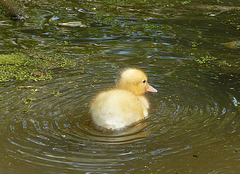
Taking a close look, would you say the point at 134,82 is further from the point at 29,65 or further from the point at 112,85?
the point at 29,65

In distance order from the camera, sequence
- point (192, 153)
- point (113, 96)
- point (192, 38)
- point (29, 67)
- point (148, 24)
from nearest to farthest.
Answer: point (192, 153) < point (113, 96) < point (29, 67) < point (192, 38) < point (148, 24)

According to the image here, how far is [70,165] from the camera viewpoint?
332cm

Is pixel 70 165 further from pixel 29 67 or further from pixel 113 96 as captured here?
pixel 29 67

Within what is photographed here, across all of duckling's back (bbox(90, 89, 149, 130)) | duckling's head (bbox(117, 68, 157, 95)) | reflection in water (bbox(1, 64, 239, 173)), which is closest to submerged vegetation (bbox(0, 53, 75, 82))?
reflection in water (bbox(1, 64, 239, 173))

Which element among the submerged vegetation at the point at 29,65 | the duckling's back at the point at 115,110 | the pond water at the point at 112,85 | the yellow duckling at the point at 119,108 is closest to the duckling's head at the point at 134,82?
the yellow duckling at the point at 119,108

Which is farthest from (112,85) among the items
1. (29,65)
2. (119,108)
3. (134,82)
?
(29,65)

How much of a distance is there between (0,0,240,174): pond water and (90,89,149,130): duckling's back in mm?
106

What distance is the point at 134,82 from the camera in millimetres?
4883

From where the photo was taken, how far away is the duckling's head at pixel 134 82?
189 inches

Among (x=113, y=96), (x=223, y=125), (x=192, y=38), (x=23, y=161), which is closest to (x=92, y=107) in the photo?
(x=113, y=96)

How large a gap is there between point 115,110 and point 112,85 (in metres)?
1.35

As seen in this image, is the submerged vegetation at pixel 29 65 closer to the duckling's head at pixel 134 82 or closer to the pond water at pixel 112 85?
the pond water at pixel 112 85

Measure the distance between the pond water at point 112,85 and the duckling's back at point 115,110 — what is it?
0.11 meters

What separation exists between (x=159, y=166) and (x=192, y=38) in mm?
4301
